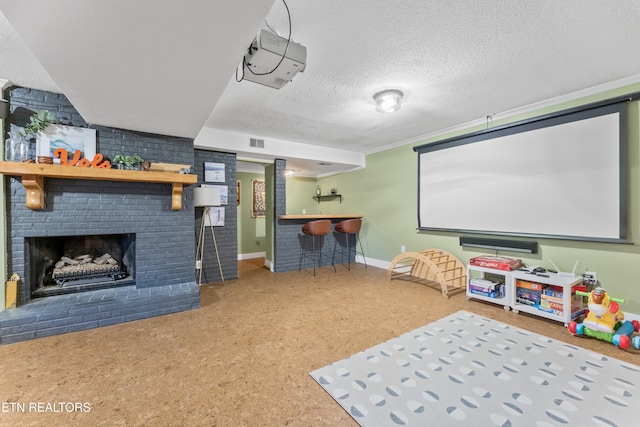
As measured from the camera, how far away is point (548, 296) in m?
2.54

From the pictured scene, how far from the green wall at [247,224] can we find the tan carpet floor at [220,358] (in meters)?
2.76

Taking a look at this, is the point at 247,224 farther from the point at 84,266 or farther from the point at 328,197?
the point at 84,266

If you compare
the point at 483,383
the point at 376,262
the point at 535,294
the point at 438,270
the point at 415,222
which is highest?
the point at 415,222

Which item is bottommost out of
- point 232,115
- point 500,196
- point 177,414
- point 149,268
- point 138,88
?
point 177,414

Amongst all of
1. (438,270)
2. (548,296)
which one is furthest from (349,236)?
(548,296)

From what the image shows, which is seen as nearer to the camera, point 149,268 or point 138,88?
point 138,88

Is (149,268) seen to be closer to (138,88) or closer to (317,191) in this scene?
(138,88)

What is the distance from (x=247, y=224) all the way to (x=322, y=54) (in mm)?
4699

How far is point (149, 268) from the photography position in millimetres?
3006

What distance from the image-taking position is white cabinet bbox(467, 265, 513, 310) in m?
2.86

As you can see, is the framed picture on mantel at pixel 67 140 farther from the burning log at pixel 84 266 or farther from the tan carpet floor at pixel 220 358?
the tan carpet floor at pixel 220 358

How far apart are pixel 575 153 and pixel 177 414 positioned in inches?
158

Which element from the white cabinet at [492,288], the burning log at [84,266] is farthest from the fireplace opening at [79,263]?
the white cabinet at [492,288]

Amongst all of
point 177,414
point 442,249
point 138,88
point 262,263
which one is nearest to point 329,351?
point 177,414
